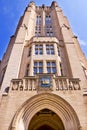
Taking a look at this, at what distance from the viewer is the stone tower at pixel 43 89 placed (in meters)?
12.8

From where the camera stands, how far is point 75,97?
1389 cm

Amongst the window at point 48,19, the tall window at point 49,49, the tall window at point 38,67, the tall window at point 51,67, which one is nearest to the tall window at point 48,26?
the window at point 48,19

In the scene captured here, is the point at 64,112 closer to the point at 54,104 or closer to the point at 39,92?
the point at 54,104

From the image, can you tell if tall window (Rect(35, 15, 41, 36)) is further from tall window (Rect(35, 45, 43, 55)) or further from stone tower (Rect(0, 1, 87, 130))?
tall window (Rect(35, 45, 43, 55))

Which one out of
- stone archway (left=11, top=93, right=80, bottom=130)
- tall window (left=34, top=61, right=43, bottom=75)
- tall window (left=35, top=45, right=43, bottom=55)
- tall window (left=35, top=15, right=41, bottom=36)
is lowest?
stone archway (left=11, top=93, right=80, bottom=130)

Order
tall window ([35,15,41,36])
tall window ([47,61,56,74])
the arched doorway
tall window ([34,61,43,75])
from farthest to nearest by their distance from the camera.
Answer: tall window ([35,15,41,36]) → tall window ([47,61,56,74]) → tall window ([34,61,43,75]) → the arched doorway

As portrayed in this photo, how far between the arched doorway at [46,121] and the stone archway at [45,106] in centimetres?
251

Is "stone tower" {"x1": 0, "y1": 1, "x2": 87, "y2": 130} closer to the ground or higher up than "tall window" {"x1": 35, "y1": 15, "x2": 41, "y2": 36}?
closer to the ground

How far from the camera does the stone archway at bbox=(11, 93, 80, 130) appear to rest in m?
12.4

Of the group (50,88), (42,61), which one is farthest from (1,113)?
(42,61)

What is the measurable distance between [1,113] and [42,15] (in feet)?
90.0

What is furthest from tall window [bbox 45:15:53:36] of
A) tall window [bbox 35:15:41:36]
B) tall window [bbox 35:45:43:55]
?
tall window [bbox 35:45:43:55]

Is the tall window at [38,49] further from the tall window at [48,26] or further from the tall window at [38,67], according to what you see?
the tall window at [48,26]

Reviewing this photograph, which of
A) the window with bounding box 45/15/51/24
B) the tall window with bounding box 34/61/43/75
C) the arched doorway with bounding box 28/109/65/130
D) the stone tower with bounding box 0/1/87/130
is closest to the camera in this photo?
the stone tower with bounding box 0/1/87/130
